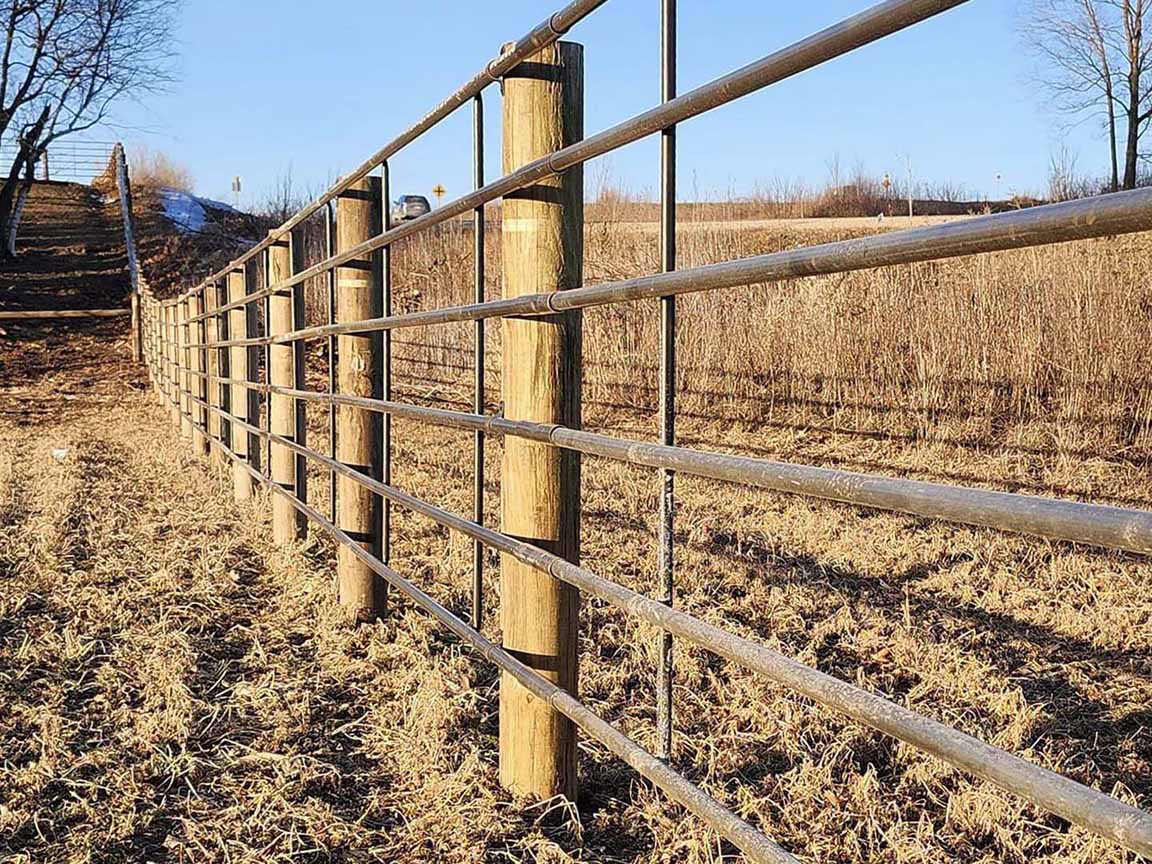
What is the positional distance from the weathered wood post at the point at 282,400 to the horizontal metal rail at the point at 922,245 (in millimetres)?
3438

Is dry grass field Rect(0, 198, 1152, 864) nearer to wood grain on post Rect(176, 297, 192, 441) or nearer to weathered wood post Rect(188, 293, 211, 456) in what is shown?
weathered wood post Rect(188, 293, 211, 456)

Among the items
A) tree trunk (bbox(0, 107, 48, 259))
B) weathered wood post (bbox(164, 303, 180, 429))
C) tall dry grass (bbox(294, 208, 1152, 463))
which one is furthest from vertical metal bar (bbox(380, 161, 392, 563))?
tree trunk (bbox(0, 107, 48, 259))

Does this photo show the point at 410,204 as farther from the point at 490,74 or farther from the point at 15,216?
the point at 490,74

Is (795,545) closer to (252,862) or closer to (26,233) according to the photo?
(252,862)

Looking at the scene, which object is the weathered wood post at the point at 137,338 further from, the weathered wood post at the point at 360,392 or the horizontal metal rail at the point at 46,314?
the weathered wood post at the point at 360,392

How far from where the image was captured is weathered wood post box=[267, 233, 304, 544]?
204 inches

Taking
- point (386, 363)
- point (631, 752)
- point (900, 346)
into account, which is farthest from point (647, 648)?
point (900, 346)

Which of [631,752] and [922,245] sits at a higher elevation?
[922,245]

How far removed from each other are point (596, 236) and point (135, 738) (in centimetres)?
998

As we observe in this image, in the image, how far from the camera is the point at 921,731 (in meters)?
1.20

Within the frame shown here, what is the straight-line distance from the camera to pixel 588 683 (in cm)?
328

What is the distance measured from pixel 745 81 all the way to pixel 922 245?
46 centimetres

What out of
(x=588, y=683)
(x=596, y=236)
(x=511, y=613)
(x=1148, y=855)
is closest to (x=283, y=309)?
(x=588, y=683)

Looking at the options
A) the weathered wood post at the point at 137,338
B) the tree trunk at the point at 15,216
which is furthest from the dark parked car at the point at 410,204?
the tree trunk at the point at 15,216
